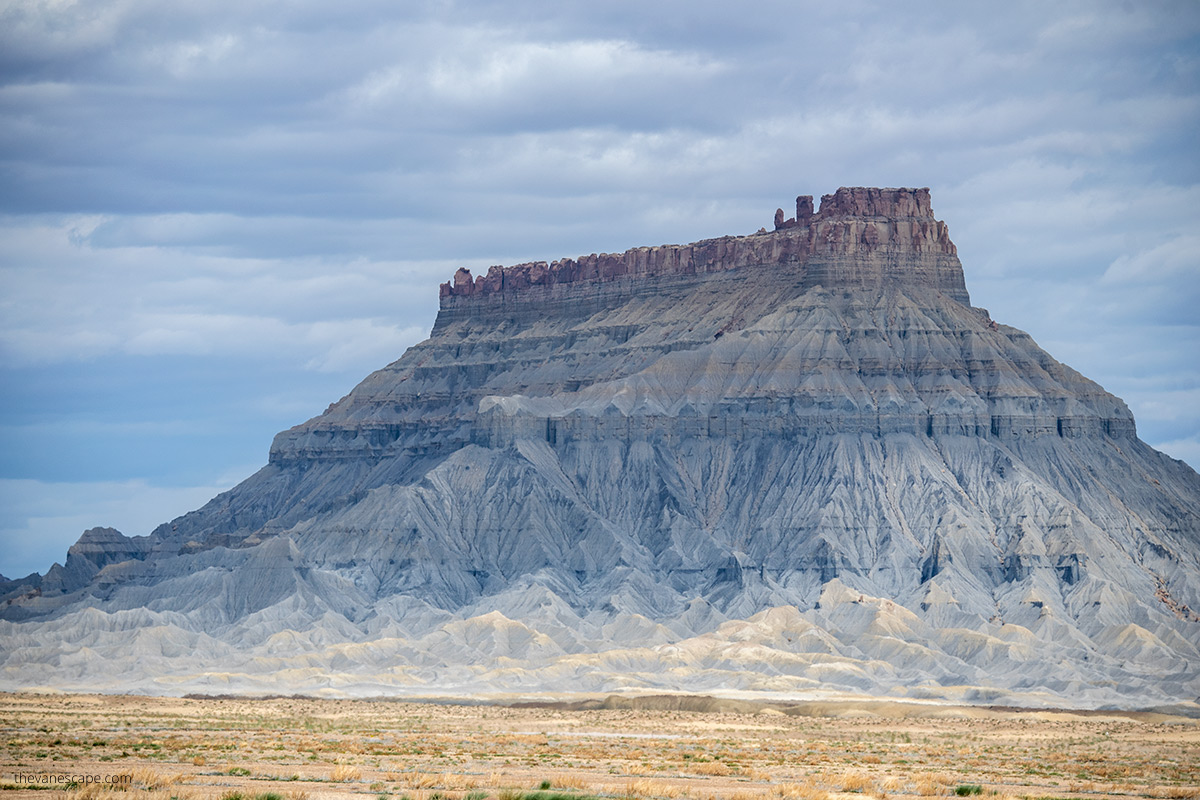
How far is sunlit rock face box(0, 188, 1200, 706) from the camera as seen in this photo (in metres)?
163

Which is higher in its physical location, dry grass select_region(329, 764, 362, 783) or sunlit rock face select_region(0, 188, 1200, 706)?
sunlit rock face select_region(0, 188, 1200, 706)

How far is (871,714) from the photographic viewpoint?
138 m

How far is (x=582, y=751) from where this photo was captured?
309 ft

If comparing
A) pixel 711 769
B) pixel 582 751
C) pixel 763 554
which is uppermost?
pixel 763 554

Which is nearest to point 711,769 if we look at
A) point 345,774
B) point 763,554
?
point 345,774

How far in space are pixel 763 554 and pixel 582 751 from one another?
9080 cm

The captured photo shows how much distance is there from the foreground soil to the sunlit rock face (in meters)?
20.4

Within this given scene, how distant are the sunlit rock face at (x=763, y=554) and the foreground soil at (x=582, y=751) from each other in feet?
66.9

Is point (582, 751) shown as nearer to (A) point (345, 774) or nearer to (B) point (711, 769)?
(B) point (711, 769)

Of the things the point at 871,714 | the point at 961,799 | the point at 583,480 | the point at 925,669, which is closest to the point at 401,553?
the point at 583,480

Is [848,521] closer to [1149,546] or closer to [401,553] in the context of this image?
[1149,546]

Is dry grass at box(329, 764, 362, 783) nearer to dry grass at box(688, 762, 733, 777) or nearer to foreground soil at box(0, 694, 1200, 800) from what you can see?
foreground soil at box(0, 694, 1200, 800)

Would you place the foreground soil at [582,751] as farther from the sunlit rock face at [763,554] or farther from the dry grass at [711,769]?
the sunlit rock face at [763,554]

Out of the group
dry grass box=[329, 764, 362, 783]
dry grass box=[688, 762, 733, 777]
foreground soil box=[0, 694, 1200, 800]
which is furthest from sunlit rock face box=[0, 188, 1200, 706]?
dry grass box=[329, 764, 362, 783]
